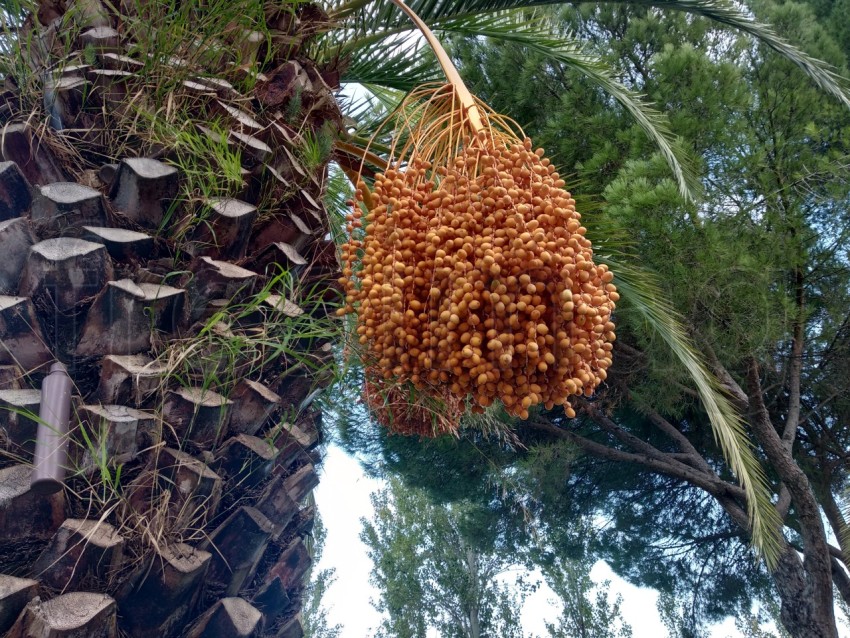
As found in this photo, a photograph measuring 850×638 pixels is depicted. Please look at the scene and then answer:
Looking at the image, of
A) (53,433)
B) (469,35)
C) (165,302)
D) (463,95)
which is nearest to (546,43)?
(469,35)

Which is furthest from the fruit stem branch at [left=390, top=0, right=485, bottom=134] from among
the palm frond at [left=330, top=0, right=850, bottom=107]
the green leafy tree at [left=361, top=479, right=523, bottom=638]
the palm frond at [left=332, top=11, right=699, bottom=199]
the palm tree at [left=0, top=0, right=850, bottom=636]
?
the green leafy tree at [left=361, top=479, right=523, bottom=638]

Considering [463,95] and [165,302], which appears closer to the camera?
[165,302]

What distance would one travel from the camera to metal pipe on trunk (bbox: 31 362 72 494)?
1149mm

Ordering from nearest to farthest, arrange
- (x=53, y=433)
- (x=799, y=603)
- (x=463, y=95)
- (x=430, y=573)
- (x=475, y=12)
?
(x=53, y=433), (x=463, y=95), (x=475, y=12), (x=799, y=603), (x=430, y=573)

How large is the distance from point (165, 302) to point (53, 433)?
296 millimetres

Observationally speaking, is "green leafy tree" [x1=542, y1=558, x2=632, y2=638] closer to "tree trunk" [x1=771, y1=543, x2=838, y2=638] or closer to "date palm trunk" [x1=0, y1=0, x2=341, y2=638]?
"tree trunk" [x1=771, y1=543, x2=838, y2=638]

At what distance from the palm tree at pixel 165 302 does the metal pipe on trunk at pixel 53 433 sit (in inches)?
1.1

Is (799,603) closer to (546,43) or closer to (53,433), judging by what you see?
(546,43)

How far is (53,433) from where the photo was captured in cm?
118

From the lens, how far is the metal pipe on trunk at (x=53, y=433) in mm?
1149

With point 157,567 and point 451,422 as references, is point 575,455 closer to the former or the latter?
point 451,422

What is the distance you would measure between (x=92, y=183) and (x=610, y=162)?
4.17m

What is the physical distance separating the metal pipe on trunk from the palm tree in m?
0.03

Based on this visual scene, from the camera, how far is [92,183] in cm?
142
